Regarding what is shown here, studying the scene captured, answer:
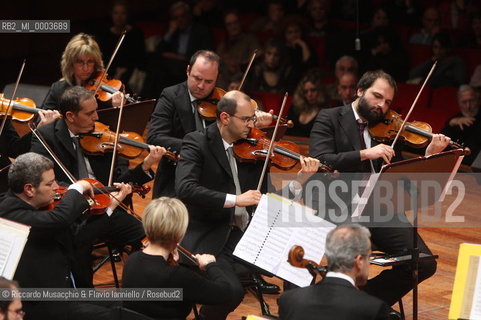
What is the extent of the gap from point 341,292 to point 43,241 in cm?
149

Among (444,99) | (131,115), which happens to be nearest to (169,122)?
(131,115)

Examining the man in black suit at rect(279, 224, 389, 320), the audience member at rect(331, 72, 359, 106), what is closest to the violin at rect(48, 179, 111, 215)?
the man in black suit at rect(279, 224, 389, 320)

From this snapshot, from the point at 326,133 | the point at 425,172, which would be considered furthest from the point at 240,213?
the point at 425,172

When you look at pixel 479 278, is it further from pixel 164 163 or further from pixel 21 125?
pixel 21 125

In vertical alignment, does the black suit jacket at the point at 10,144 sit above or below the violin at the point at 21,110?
below

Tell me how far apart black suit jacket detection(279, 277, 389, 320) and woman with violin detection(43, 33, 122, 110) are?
2.79 m

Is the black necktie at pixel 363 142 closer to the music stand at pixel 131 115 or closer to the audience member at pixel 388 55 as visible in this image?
the music stand at pixel 131 115

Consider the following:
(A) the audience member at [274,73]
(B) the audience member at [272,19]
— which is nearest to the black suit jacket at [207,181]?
(A) the audience member at [274,73]

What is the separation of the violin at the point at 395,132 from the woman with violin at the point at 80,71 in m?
1.80

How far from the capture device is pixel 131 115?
5129mm

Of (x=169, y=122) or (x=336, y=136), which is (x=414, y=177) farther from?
(x=169, y=122)

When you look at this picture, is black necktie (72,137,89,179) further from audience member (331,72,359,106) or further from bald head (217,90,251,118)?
audience member (331,72,359,106)

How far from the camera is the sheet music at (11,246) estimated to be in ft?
11.6

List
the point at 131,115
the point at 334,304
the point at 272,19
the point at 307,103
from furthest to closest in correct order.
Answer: the point at 272,19, the point at 307,103, the point at 131,115, the point at 334,304
